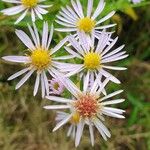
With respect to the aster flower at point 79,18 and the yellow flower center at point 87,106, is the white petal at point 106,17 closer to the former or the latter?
the aster flower at point 79,18

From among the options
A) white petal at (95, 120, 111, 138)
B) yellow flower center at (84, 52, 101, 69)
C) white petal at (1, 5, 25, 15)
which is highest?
white petal at (1, 5, 25, 15)

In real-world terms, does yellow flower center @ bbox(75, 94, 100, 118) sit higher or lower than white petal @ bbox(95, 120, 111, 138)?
higher

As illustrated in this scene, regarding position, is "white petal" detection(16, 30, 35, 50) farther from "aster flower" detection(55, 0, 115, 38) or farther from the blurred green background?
the blurred green background

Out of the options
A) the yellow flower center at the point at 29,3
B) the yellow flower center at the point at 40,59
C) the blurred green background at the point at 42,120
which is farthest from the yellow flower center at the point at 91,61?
the blurred green background at the point at 42,120

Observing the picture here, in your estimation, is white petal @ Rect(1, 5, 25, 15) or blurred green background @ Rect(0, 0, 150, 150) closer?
white petal @ Rect(1, 5, 25, 15)

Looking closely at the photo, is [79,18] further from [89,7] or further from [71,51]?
[71,51]

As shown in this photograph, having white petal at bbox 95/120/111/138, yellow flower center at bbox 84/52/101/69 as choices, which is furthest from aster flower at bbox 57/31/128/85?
white petal at bbox 95/120/111/138

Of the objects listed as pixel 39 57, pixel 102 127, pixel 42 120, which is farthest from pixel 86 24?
pixel 42 120
